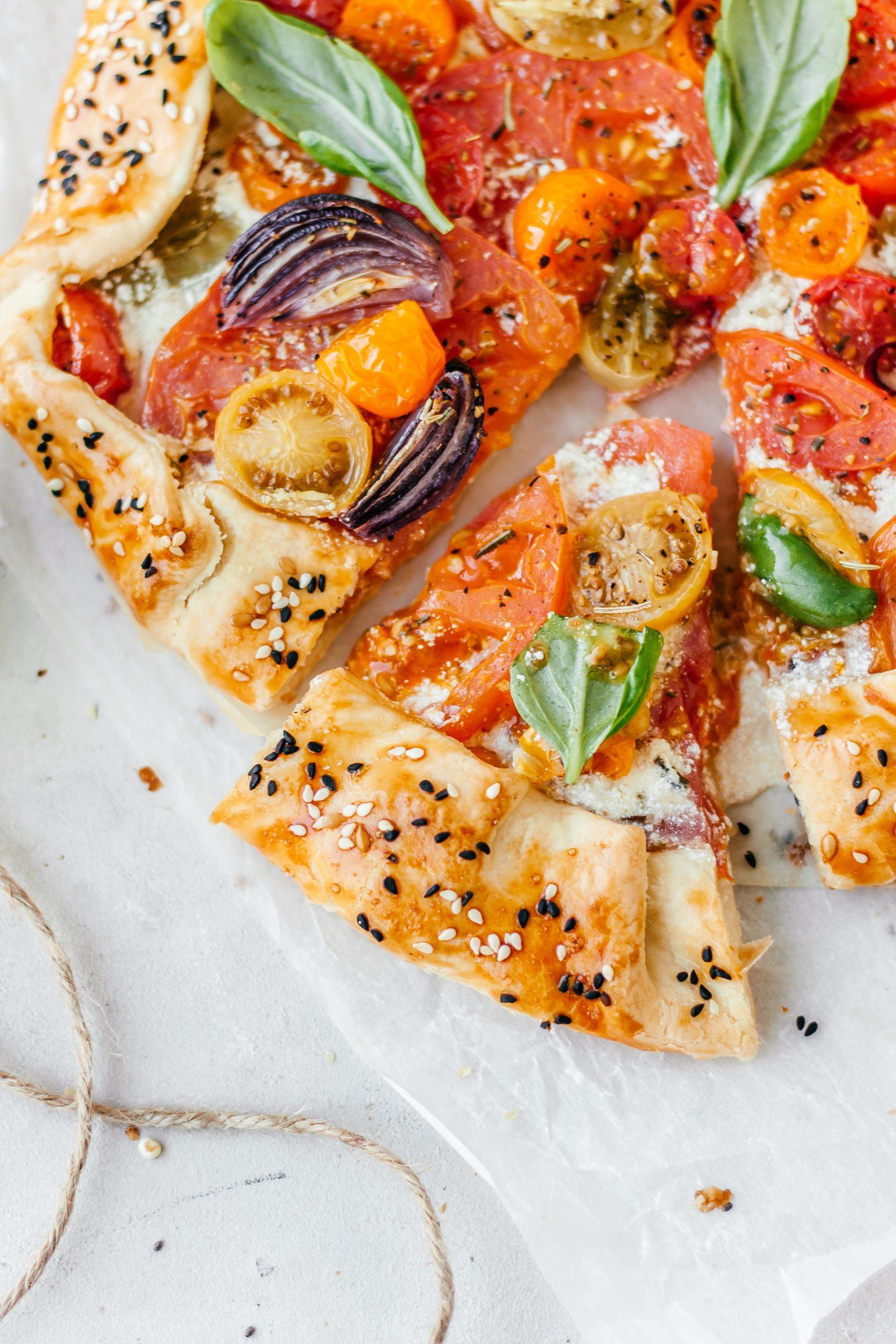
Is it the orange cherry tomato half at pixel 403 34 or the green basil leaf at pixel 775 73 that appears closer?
the green basil leaf at pixel 775 73

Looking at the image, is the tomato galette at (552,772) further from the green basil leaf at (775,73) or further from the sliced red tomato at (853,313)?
the green basil leaf at (775,73)

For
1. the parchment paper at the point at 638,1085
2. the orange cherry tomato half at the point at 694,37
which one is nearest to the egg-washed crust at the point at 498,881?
the parchment paper at the point at 638,1085

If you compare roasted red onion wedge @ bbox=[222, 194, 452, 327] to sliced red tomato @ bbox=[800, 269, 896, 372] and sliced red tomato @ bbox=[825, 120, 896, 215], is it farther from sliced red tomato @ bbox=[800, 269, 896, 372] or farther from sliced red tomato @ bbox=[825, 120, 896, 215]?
sliced red tomato @ bbox=[825, 120, 896, 215]

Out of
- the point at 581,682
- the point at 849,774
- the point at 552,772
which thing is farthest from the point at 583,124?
the point at 849,774

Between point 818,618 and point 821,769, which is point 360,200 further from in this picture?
point 821,769

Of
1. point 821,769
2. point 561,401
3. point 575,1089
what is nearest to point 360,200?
point 561,401
